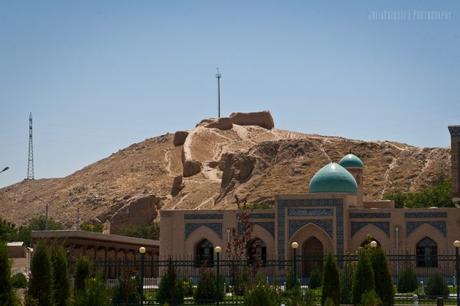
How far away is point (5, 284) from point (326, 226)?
72.1 ft

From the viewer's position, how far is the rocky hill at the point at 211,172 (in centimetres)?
7575

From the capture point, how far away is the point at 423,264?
125ft

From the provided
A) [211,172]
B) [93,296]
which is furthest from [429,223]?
[211,172]

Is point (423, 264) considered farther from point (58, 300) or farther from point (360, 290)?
point (58, 300)

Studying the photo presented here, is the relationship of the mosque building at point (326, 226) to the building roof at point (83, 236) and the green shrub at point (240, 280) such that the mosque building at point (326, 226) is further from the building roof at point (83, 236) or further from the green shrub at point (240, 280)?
the green shrub at point (240, 280)

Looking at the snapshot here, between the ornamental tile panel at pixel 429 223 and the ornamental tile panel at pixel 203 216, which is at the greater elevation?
the ornamental tile panel at pixel 203 216

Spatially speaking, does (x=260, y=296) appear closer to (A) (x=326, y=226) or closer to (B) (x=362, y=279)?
(B) (x=362, y=279)

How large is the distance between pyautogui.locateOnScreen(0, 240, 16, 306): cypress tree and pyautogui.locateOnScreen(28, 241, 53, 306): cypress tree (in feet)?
5.46

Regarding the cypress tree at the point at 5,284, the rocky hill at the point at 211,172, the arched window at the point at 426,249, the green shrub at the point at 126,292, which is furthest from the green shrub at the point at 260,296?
the rocky hill at the point at 211,172

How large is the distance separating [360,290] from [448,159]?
179ft

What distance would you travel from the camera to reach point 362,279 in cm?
2244

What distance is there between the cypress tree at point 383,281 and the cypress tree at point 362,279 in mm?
672

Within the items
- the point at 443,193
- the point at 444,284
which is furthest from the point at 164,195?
the point at 444,284

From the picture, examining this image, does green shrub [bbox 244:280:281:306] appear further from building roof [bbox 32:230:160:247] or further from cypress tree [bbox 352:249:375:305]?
building roof [bbox 32:230:160:247]
